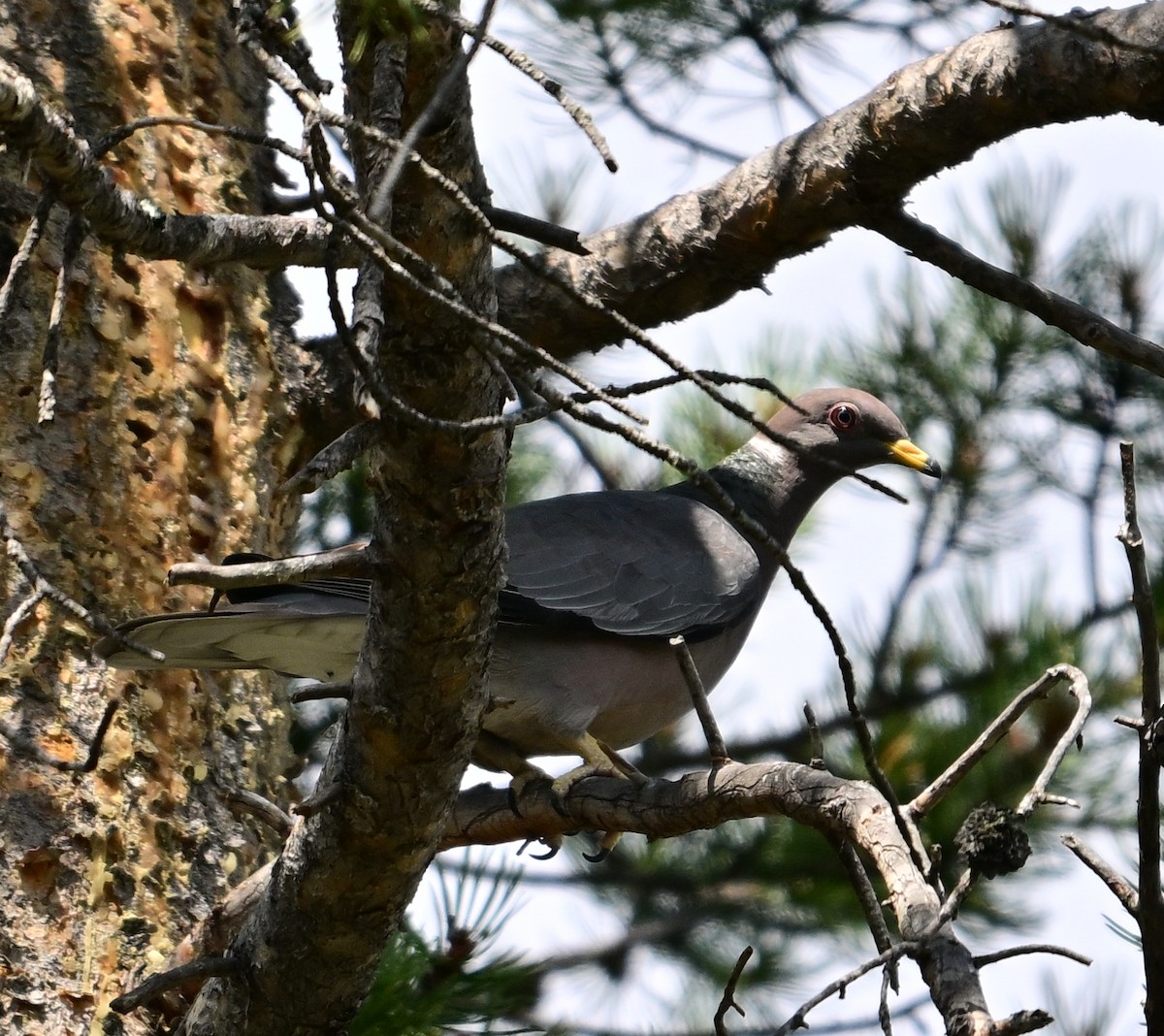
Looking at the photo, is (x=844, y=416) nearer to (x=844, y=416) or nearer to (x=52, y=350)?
(x=844, y=416)

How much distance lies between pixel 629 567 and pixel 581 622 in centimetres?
37

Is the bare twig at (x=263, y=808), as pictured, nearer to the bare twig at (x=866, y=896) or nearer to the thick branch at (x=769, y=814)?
the thick branch at (x=769, y=814)

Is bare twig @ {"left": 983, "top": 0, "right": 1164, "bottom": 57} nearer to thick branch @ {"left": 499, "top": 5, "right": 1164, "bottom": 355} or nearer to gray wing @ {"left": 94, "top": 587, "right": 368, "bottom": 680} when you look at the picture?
thick branch @ {"left": 499, "top": 5, "right": 1164, "bottom": 355}

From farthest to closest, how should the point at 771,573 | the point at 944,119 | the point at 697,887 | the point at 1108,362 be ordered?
the point at 697,887
the point at 1108,362
the point at 771,573
the point at 944,119

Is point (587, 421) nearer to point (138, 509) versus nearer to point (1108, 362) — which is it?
point (138, 509)

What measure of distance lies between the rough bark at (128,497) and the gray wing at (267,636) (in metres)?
0.10

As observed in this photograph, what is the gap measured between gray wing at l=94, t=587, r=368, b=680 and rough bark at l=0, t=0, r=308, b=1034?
95 mm

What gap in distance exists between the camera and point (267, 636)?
3014mm

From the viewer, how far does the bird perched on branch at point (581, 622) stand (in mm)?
3008

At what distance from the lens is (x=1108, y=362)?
519 cm

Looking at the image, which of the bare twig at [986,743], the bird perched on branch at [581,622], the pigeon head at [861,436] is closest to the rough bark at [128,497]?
the bird perched on branch at [581,622]

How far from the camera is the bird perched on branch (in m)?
3.01

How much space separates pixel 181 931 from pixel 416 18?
1.79m

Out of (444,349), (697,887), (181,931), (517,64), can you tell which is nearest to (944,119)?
(444,349)
